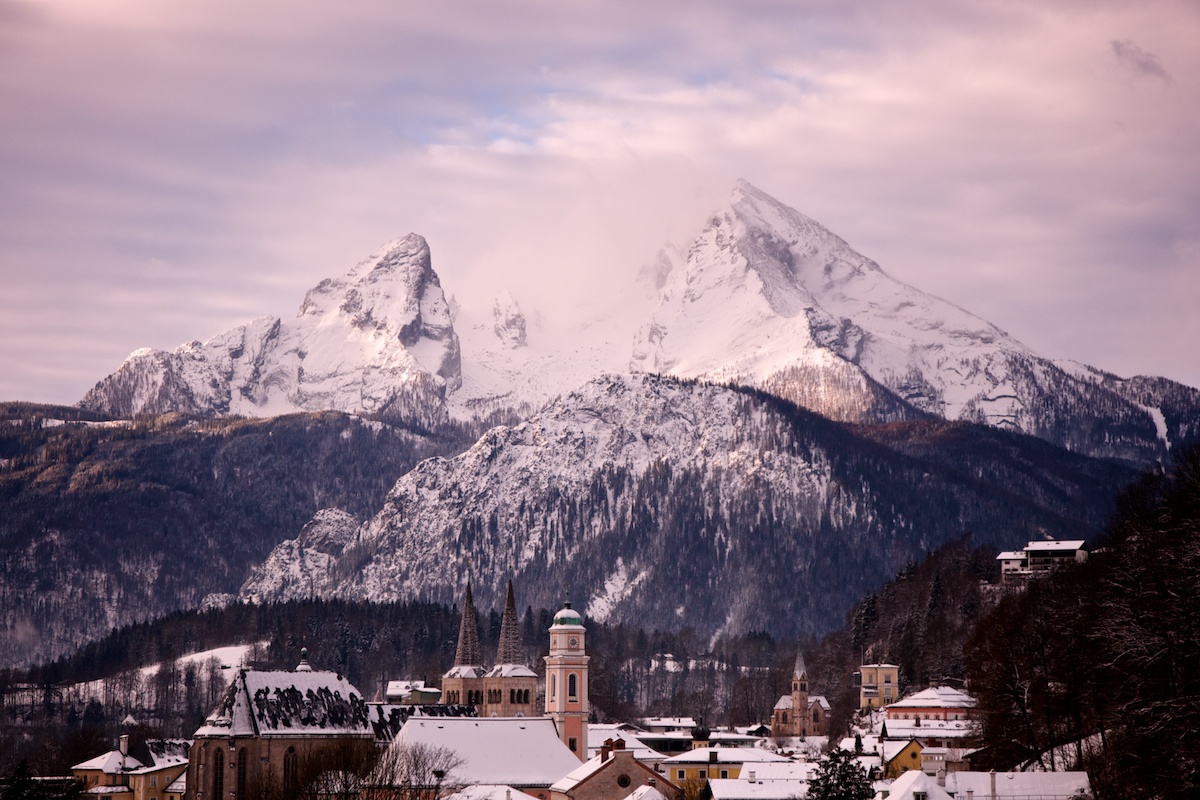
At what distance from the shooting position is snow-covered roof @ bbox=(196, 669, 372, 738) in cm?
14750

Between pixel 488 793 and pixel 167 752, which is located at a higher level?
pixel 167 752

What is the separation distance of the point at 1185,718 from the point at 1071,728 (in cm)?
3591

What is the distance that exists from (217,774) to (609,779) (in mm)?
31604

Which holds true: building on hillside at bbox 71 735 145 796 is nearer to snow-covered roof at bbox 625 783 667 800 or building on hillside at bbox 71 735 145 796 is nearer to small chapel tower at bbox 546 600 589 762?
small chapel tower at bbox 546 600 589 762

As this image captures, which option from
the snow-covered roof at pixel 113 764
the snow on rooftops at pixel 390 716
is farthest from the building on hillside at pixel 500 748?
the snow-covered roof at pixel 113 764

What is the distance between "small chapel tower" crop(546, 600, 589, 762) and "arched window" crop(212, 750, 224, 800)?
97.5 feet

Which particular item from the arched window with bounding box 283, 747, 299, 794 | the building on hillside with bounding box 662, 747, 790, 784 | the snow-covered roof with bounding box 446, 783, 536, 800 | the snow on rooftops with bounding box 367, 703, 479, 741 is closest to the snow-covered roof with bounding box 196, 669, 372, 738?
the arched window with bounding box 283, 747, 299, 794

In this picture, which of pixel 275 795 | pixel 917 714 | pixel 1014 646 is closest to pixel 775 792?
pixel 1014 646

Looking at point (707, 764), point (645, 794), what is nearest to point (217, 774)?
point (645, 794)

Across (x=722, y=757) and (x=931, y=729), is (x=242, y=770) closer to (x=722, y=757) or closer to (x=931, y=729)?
(x=722, y=757)

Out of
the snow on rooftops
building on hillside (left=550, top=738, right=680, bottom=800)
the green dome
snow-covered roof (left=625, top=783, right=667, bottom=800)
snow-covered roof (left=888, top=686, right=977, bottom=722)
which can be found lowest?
snow-covered roof (left=625, top=783, right=667, bottom=800)

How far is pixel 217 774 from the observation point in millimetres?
146875

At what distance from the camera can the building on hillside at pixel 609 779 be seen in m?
133

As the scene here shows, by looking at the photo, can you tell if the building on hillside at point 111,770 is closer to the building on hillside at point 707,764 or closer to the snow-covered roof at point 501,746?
the snow-covered roof at point 501,746
